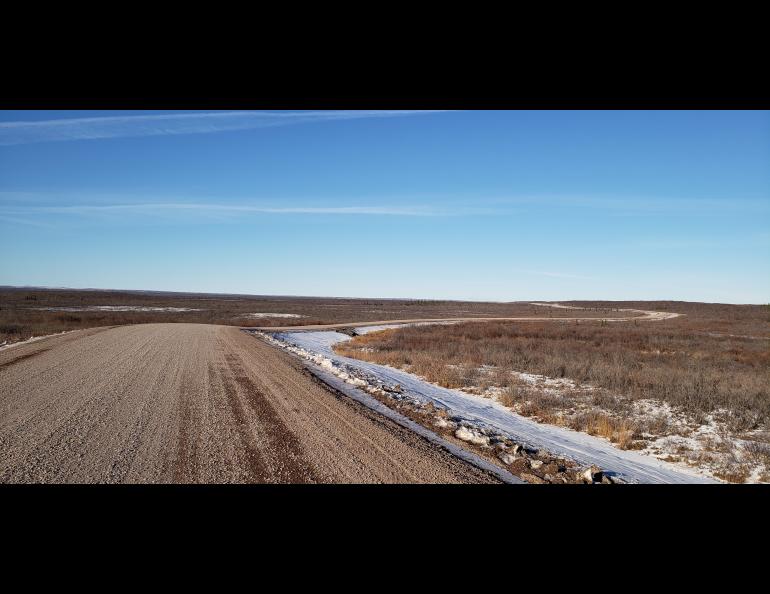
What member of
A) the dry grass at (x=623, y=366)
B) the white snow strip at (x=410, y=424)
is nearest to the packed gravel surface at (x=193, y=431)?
the white snow strip at (x=410, y=424)

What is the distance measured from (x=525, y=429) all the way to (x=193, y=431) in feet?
20.9

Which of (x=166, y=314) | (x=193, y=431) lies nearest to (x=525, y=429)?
(x=193, y=431)

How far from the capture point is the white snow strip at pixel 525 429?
23.4 feet

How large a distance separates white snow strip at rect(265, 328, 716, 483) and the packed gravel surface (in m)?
2.04

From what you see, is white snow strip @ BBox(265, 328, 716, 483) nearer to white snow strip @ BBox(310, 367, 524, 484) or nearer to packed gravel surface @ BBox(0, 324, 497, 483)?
white snow strip @ BBox(310, 367, 524, 484)

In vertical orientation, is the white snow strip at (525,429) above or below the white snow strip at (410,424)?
below

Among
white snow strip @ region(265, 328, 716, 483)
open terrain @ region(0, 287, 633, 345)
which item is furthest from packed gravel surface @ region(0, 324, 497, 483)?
open terrain @ region(0, 287, 633, 345)

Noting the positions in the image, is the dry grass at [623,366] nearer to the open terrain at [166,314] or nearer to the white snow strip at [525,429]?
the white snow strip at [525,429]

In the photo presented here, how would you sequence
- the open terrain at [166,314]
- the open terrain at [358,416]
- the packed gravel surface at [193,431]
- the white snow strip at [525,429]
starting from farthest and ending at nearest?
the open terrain at [166,314], the white snow strip at [525,429], the open terrain at [358,416], the packed gravel surface at [193,431]

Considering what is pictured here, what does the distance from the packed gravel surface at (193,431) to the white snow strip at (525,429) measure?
204 centimetres
